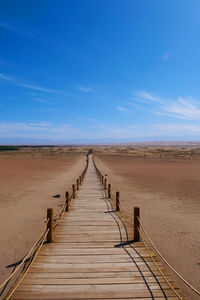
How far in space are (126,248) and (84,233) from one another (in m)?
1.83

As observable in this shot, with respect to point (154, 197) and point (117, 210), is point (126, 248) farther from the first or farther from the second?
point (154, 197)

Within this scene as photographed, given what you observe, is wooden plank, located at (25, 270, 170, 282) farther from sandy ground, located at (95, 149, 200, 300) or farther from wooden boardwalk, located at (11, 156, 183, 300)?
sandy ground, located at (95, 149, 200, 300)

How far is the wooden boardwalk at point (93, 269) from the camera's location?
3.92 metres

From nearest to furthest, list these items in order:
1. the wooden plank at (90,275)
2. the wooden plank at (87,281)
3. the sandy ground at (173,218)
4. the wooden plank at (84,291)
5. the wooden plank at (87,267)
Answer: the wooden plank at (84,291), the wooden plank at (87,281), the wooden plank at (90,275), the wooden plank at (87,267), the sandy ground at (173,218)

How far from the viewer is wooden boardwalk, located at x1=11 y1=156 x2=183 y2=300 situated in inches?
Answer: 154

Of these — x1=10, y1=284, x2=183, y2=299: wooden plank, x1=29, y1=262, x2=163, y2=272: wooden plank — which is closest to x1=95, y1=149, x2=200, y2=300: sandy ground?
x1=29, y1=262, x2=163, y2=272: wooden plank

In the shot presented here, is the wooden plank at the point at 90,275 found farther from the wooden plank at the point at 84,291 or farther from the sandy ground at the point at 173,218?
the sandy ground at the point at 173,218

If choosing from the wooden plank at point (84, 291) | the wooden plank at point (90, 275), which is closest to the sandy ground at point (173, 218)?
the wooden plank at point (90, 275)

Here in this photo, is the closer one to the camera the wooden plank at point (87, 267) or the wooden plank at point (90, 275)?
the wooden plank at point (90, 275)

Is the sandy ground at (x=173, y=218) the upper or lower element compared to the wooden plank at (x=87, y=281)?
lower

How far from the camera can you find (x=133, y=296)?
151 inches

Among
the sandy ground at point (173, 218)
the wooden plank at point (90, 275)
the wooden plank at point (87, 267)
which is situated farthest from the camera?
the sandy ground at point (173, 218)

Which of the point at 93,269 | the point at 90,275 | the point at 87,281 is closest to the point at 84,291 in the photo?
the point at 87,281

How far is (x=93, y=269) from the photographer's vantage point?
4684 millimetres
